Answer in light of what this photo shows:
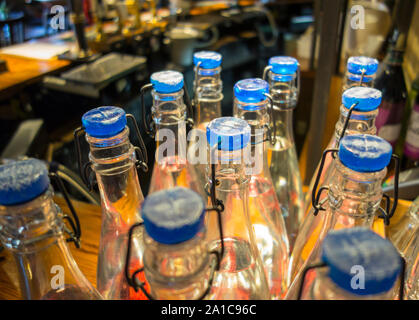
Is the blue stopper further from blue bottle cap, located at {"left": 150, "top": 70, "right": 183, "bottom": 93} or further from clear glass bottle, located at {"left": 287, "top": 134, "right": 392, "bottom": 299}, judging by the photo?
clear glass bottle, located at {"left": 287, "top": 134, "right": 392, "bottom": 299}

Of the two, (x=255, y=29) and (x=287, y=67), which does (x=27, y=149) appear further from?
(x=255, y=29)

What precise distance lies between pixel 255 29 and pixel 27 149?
1354 millimetres

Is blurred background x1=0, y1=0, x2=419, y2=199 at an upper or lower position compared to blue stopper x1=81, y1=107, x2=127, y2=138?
lower

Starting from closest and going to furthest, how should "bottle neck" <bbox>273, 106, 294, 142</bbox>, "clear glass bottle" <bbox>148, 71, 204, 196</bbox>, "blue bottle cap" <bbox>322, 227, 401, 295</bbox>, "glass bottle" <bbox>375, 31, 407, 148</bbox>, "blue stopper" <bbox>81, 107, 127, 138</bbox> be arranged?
"blue bottle cap" <bbox>322, 227, 401, 295</bbox> < "blue stopper" <bbox>81, 107, 127, 138</bbox> < "clear glass bottle" <bbox>148, 71, 204, 196</bbox> < "bottle neck" <bbox>273, 106, 294, 142</bbox> < "glass bottle" <bbox>375, 31, 407, 148</bbox>

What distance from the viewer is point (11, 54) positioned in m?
1.26

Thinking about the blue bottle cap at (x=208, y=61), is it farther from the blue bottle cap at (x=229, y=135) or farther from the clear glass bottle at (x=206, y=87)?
the blue bottle cap at (x=229, y=135)

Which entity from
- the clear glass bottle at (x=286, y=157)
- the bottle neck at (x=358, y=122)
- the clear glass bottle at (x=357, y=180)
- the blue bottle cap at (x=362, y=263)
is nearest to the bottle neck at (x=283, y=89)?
the clear glass bottle at (x=286, y=157)

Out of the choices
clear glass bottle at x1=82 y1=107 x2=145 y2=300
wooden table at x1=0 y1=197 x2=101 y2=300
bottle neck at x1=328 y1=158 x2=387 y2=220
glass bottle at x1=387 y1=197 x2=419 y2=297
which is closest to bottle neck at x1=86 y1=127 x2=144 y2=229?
clear glass bottle at x1=82 y1=107 x2=145 y2=300

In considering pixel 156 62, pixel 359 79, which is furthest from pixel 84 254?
pixel 156 62

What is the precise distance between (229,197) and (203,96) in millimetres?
210

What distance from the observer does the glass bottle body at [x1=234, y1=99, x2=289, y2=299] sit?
1.42ft

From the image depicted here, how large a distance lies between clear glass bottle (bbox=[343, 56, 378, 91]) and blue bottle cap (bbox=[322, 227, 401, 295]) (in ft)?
1.02
